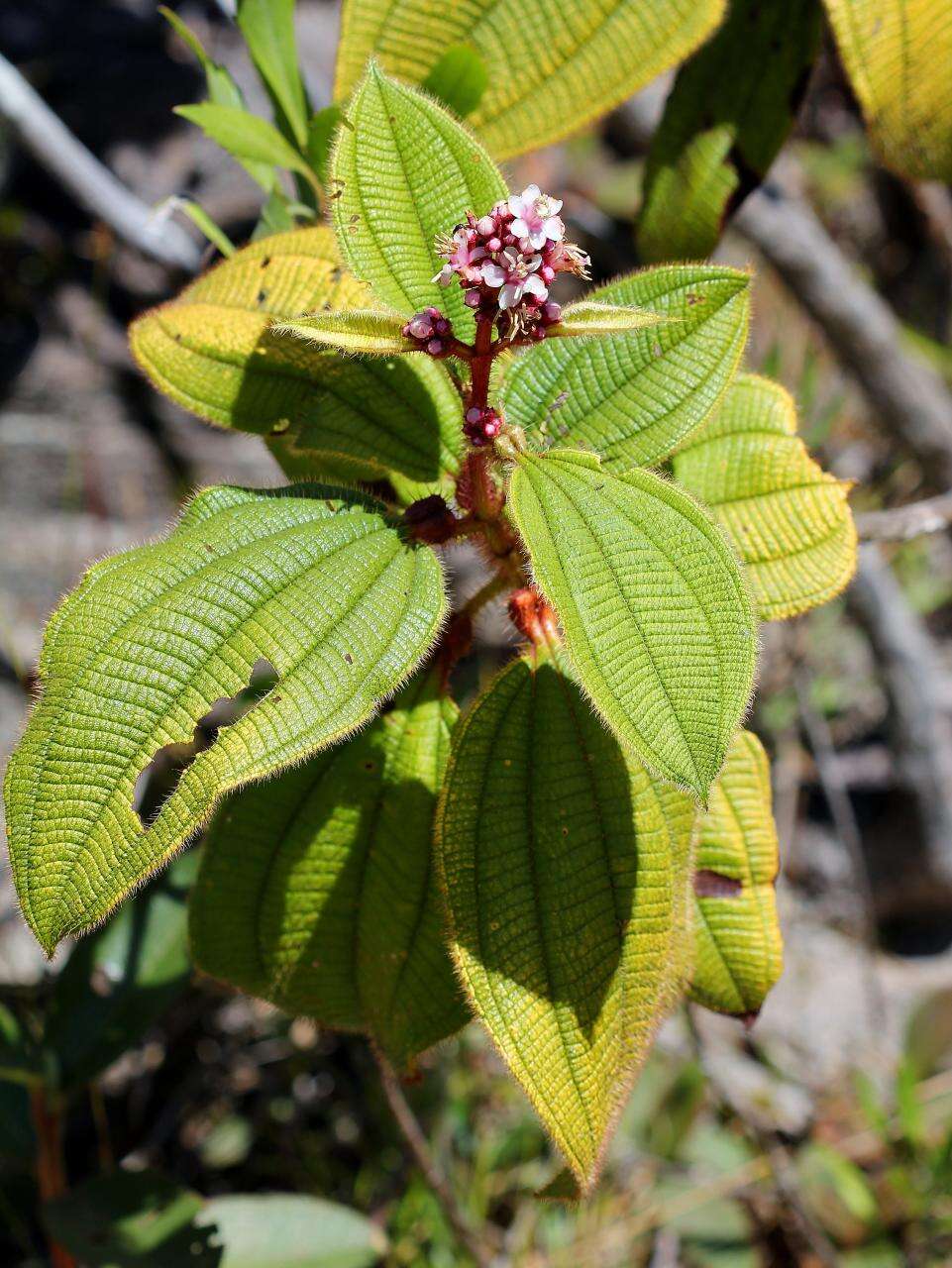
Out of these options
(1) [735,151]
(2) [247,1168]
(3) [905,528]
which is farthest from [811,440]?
(2) [247,1168]

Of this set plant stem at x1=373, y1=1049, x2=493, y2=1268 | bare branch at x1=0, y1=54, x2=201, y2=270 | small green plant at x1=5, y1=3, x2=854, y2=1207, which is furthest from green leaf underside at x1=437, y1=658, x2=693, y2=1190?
bare branch at x1=0, y1=54, x2=201, y2=270

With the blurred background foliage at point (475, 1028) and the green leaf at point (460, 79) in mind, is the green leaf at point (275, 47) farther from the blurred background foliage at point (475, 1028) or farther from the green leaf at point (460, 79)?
the blurred background foliage at point (475, 1028)

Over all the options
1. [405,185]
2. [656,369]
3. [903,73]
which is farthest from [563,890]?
[903,73]

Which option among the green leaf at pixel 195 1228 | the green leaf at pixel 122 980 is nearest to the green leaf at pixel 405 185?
the green leaf at pixel 122 980

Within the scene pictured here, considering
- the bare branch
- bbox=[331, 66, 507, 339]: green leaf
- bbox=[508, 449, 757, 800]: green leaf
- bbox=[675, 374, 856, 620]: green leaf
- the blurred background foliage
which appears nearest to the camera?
bbox=[508, 449, 757, 800]: green leaf

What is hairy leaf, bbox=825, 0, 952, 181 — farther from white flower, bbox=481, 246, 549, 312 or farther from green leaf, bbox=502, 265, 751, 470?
white flower, bbox=481, 246, 549, 312

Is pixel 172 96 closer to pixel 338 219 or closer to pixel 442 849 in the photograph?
pixel 338 219
